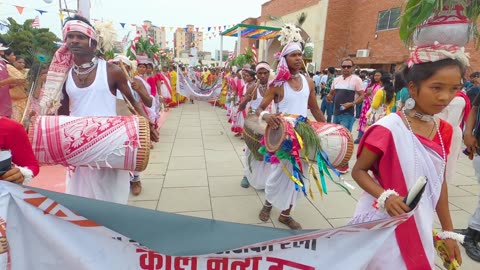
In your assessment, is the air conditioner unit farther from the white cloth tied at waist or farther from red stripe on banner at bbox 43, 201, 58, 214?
red stripe on banner at bbox 43, 201, 58, 214

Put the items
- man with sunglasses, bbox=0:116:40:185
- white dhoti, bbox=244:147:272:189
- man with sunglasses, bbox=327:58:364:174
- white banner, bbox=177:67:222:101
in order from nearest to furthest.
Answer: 1. man with sunglasses, bbox=0:116:40:185
2. white dhoti, bbox=244:147:272:189
3. man with sunglasses, bbox=327:58:364:174
4. white banner, bbox=177:67:222:101

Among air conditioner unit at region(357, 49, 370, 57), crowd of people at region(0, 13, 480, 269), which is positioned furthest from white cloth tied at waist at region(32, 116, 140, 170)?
air conditioner unit at region(357, 49, 370, 57)

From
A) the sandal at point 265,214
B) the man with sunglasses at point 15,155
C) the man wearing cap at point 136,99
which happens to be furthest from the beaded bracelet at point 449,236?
the man wearing cap at point 136,99

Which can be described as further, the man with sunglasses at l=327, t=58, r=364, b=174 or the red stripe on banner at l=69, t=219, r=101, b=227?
the man with sunglasses at l=327, t=58, r=364, b=174

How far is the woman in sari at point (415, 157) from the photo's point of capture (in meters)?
1.42

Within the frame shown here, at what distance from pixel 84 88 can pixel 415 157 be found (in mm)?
2296

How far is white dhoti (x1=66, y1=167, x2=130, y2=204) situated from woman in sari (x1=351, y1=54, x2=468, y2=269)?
1855 mm

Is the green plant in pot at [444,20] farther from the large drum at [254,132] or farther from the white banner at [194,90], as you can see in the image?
the white banner at [194,90]

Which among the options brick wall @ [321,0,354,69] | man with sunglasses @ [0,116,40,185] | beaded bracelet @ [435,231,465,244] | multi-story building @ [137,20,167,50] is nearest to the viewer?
man with sunglasses @ [0,116,40,185]

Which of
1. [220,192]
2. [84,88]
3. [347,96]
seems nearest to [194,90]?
[347,96]

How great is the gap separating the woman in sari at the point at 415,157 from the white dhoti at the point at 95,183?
1.86 metres

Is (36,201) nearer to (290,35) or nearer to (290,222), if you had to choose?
(290,222)

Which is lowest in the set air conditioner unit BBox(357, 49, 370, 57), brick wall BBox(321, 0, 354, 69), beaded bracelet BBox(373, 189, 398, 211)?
beaded bracelet BBox(373, 189, 398, 211)

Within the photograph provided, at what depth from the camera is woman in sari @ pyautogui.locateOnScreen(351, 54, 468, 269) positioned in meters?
1.42
